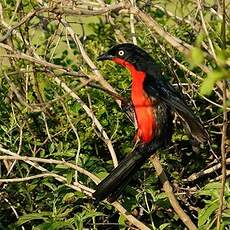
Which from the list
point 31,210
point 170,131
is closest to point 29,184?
Result: point 31,210

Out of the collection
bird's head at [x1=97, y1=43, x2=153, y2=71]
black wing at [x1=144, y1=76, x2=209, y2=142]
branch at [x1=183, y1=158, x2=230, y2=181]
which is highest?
bird's head at [x1=97, y1=43, x2=153, y2=71]

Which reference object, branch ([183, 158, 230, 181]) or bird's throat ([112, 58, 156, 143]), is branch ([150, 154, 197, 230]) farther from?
branch ([183, 158, 230, 181])

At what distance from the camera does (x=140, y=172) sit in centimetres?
376

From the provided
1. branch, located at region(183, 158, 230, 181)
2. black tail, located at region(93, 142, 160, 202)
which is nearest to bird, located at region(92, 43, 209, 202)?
black tail, located at region(93, 142, 160, 202)

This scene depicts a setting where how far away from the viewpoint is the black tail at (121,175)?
298cm

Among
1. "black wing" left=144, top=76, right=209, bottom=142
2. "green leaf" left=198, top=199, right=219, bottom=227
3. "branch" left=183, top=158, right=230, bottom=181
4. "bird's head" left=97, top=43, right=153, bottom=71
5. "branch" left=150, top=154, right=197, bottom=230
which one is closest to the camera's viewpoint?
"green leaf" left=198, top=199, right=219, bottom=227

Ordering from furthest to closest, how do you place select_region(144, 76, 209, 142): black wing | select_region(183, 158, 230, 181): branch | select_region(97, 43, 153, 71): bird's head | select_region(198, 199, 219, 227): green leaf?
→ select_region(183, 158, 230, 181): branch
select_region(97, 43, 153, 71): bird's head
select_region(144, 76, 209, 142): black wing
select_region(198, 199, 219, 227): green leaf

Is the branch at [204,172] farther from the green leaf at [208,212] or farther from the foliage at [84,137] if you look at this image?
the green leaf at [208,212]

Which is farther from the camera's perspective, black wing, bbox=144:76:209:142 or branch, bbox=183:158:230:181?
branch, bbox=183:158:230:181

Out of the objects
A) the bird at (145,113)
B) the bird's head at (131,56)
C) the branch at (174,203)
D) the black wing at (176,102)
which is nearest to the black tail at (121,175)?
the bird at (145,113)

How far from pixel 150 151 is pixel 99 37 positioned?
1.59 m

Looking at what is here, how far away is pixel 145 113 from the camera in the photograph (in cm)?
335

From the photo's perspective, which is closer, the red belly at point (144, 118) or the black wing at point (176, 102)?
the black wing at point (176, 102)

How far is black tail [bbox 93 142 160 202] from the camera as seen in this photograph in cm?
298
